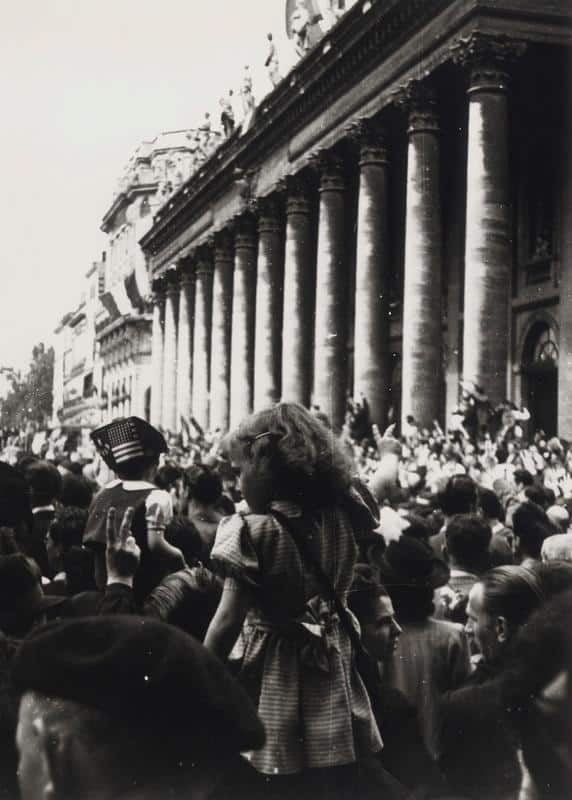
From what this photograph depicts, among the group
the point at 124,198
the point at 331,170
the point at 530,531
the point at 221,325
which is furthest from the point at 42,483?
the point at 124,198

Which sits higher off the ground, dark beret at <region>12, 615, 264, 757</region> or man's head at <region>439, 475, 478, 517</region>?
man's head at <region>439, 475, 478, 517</region>

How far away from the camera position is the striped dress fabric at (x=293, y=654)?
13.3ft

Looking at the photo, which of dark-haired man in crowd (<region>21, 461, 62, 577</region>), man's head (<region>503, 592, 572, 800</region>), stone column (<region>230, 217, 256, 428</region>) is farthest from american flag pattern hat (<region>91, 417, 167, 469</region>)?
stone column (<region>230, 217, 256, 428</region>)

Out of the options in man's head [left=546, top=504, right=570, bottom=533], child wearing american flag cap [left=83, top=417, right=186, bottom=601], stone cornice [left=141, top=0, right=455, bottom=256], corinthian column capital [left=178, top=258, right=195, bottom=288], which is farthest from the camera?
corinthian column capital [left=178, top=258, right=195, bottom=288]

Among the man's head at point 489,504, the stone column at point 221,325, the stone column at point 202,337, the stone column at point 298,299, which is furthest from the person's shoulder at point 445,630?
the stone column at point 202,337

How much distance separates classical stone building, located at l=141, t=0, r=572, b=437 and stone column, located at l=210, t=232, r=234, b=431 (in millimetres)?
3149

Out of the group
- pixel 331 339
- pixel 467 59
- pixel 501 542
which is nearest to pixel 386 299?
pixel 331 339

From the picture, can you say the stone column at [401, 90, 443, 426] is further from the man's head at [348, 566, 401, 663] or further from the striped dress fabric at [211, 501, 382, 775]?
the striped dress fabric at [211, 501, 382, 775]

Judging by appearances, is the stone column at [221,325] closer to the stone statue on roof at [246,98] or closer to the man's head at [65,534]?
the stone statue on roof at [246,98]

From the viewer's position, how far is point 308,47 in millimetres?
36750

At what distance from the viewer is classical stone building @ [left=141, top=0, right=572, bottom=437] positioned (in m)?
24.5

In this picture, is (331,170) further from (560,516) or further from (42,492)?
(42,492)

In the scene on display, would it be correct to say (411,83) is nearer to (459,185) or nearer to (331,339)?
(459,185)

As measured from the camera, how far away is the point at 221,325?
50.4 metres
